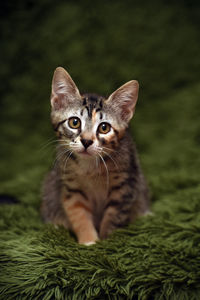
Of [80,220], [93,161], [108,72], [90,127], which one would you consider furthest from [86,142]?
[108,72]

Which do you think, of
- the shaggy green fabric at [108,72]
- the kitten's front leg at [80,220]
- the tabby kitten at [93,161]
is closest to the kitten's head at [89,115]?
the tabby kitten at [93,161]

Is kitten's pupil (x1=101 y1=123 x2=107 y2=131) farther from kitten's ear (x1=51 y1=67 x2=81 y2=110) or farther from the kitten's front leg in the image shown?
the kitten's front leg

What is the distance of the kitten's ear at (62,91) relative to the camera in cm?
119

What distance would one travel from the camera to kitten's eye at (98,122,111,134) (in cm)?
116

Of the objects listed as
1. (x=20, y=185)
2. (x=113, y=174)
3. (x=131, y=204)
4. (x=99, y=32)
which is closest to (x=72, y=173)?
(x=113, y=174)

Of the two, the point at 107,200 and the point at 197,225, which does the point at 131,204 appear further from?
the point at 197,225

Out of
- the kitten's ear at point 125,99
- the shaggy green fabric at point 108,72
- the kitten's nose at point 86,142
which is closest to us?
the kitten's nose at point 86,142

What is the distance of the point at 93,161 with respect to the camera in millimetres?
1241

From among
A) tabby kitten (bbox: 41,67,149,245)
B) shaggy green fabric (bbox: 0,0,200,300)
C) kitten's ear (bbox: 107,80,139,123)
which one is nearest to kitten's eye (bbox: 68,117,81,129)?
tabby kitten (bbox: 41,67,149,245)

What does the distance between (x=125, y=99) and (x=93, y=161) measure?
9.9 inches

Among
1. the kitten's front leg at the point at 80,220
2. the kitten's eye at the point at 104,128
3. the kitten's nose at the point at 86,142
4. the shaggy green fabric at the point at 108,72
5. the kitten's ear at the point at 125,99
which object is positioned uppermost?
the shaggy green fabric at the point at 108,72

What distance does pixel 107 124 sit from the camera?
1.18 meters

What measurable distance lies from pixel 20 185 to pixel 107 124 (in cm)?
78

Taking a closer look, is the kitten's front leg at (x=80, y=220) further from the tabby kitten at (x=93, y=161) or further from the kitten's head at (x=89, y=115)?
the kitten's head at (x=89, y=115)
